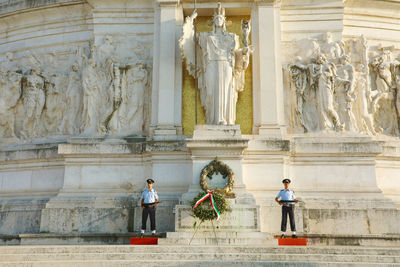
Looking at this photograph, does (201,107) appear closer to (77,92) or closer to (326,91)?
(326,91)

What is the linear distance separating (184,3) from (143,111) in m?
4.09

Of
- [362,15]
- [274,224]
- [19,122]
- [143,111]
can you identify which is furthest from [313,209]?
[19,122]

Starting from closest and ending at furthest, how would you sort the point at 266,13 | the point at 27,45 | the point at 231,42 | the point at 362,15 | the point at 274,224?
the point at 274,224 → the point at 231,42 → the point at 266,13 → the point at 362,15 → the point at 27,45

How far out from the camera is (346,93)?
15.6 m

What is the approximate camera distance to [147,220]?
1380cm

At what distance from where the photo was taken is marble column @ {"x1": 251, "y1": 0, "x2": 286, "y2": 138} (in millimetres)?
14906

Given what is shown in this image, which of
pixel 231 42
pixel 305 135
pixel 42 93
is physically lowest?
pixel 305 135

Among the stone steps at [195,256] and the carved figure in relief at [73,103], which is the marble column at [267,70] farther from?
the carved figure in relief at [73,103]

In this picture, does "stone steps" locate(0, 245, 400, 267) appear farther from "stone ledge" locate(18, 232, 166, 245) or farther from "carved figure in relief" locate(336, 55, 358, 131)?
"carved figure in relief" locate(336, 55, 358, 131)

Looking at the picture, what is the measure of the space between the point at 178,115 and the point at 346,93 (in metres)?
5.86

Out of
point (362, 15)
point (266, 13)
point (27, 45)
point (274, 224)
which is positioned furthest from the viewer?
point (27, 45)

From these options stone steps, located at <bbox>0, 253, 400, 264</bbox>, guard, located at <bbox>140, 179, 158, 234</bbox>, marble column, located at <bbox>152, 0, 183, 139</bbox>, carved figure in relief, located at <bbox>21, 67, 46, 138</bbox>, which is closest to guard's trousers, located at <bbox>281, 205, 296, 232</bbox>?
stone steps, located at <bbox>0, 253, 400, 264</bbox>

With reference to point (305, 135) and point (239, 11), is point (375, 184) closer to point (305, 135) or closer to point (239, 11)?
point (305, 135)

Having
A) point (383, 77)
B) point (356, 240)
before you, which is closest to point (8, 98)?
point (356, 240)
